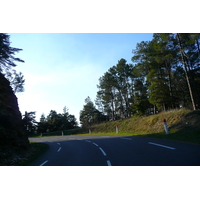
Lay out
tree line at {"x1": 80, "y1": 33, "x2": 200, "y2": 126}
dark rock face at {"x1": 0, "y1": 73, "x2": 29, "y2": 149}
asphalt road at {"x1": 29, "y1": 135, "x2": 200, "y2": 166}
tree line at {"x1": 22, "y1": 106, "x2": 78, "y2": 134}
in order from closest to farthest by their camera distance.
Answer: asphalt road at {"x1": 29, "y1": 135, "x2": 200, "y2": 166}
dark rock face at {"x1": 0, "y1": 73, "x2": 29, "y2": 149}
tree line at {"x1": 80, "y1": 33, "x2": 200, "y2": 126}
tree line at {"x1": 22, "y1": 106, "x2": 78, "y2": 134}

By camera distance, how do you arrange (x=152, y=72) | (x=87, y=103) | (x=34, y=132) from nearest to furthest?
(x=152, y=72) < (x=34, y=132) < (x=87, y=103)

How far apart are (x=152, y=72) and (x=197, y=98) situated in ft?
40.2

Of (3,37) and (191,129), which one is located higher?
(3,37)

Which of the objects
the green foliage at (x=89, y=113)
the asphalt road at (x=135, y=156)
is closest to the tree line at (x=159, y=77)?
the asphalt road at (x=135, y=156)

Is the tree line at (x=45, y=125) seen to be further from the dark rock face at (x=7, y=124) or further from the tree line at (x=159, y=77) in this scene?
the dark rock face at (x=7, y=124)

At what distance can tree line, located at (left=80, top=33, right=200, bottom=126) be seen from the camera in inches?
852

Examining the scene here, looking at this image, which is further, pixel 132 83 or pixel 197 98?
pixel 132 83

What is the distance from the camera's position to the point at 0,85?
15461 millimetres

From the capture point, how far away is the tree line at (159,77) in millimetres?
21641

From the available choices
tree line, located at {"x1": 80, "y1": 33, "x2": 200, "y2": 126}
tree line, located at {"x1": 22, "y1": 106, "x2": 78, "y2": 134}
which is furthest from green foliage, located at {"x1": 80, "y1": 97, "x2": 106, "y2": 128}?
tree line, located at {"x1": 80, "y1": 33, "x2": 200, "y2": 126}

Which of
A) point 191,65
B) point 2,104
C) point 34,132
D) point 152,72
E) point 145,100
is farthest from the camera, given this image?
point 34,132

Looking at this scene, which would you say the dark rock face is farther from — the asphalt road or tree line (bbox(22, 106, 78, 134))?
tree line (bbox(22, 106, 78, 134))

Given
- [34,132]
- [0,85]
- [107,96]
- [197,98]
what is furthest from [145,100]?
[34,132]

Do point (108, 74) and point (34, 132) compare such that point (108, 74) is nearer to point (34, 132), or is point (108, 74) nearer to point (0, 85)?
point (0, 85)
